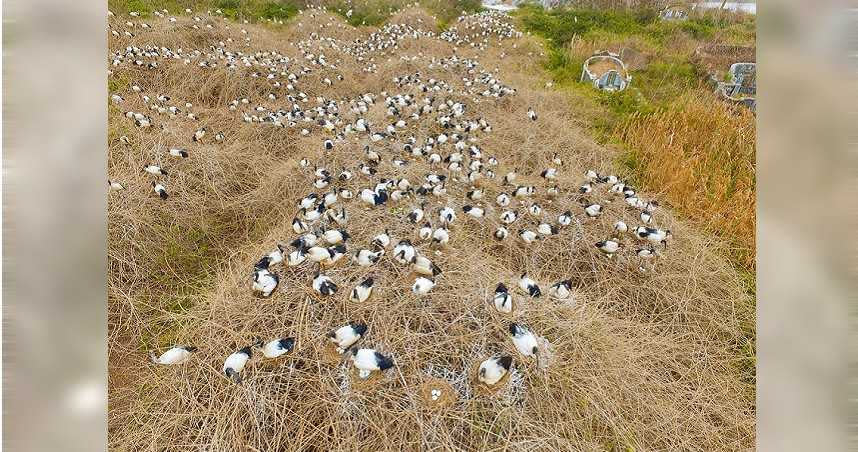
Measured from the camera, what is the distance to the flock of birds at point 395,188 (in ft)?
3.91

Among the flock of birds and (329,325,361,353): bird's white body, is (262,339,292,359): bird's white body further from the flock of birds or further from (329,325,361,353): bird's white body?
(329,325,361,353): bird's white body

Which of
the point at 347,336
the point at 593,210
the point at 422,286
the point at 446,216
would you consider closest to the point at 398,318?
the point at 422,286

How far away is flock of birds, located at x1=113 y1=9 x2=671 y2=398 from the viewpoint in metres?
1.19

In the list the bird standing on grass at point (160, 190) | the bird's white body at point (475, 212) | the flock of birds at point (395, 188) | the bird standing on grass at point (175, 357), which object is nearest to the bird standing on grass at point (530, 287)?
the flock of birds at point (395, 188)

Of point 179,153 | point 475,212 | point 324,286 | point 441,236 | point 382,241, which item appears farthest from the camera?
point 179,153

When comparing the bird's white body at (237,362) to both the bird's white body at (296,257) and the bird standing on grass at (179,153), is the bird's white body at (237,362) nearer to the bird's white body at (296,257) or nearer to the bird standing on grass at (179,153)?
the bird's white body at (296,257)

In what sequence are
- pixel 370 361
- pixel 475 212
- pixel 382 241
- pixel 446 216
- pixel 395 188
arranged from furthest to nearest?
pixel 395 188
pixel 475 212
pixel 446 216
pixel 382 241
pixel 370 361

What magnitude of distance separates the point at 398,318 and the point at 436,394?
0.27m

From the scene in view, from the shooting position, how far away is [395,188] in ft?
6.21

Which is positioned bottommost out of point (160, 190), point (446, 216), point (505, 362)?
point (160, 190)

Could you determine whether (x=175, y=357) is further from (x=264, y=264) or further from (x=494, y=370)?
(x=494, y=370)

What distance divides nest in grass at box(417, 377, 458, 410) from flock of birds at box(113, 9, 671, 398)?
0.30 feet
